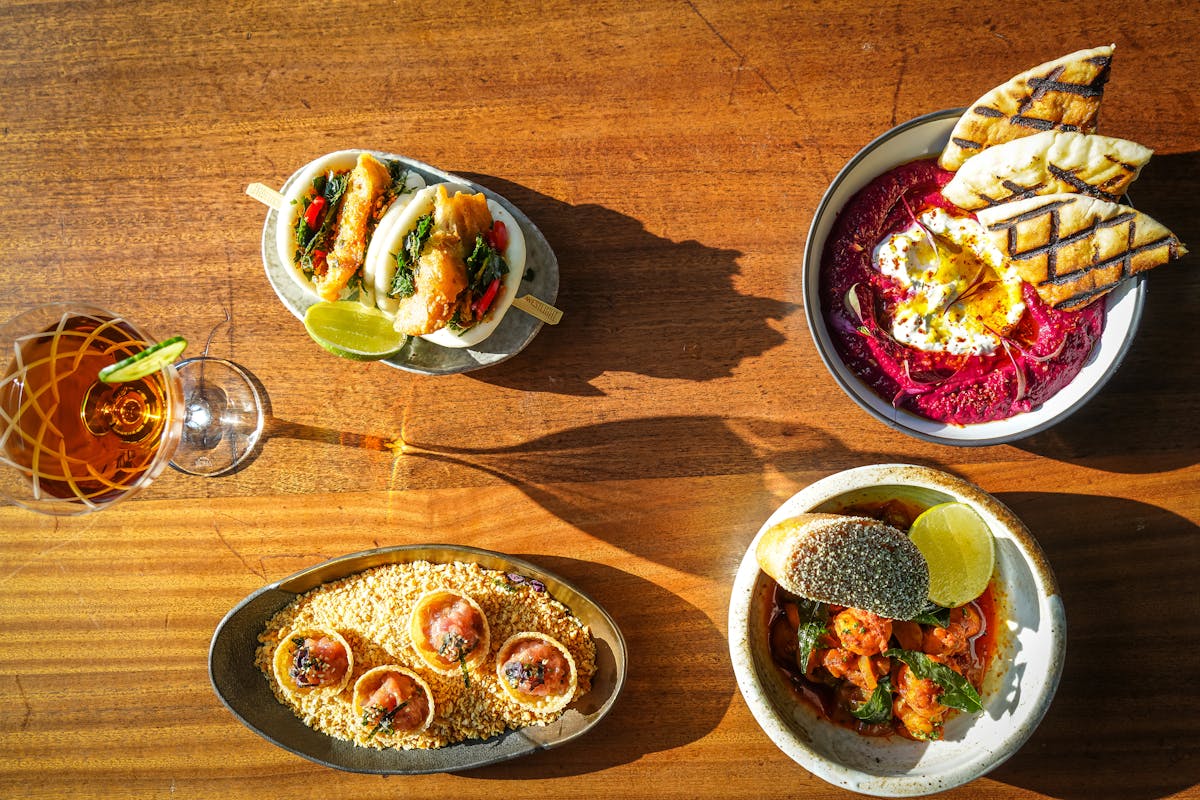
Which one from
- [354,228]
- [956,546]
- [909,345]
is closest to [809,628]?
[956,546]

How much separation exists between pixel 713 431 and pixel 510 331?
2.03ft

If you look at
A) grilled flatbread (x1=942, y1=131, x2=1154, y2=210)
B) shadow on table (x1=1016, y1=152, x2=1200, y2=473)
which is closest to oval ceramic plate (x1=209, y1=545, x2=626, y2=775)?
shadow on table (x1=1016, y1=152, x2=1200, y2=473)

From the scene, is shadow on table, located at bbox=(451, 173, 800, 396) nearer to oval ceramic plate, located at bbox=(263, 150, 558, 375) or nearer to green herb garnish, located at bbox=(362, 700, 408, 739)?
oval ceramic plate, located at bbox=(263, 150, 558, 375)

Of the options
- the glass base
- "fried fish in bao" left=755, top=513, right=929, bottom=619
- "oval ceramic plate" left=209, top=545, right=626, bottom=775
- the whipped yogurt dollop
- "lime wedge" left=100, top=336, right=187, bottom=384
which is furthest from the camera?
the glass base

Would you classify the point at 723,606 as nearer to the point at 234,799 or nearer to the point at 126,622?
the point at 234,799

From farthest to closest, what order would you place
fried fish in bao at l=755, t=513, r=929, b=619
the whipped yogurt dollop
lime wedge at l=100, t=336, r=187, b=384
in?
the whipped yogurt dollop
fried fish in bao at l=755, t=513, r=929, b=619
lime wedge at l=100, t=336, r=187, b=384

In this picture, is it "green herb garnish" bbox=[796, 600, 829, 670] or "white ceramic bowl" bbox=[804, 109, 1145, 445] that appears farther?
"green herb garnish" bbox=[796, 600, 829, 670]

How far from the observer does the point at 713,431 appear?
2107mm

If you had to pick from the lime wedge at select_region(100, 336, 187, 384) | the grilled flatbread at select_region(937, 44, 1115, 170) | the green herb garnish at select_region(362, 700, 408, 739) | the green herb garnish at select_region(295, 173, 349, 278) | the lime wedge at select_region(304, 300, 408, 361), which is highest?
the grilled flatbread at select_region(937, 44, 1115, 170)

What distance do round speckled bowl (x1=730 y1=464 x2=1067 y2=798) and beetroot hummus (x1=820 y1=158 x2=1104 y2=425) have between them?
0.76 feet

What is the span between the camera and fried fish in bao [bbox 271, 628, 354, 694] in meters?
2.06

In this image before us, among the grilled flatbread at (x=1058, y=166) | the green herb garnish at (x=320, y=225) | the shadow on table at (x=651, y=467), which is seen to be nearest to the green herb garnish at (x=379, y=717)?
the shadow on table at (x=651, y=467)

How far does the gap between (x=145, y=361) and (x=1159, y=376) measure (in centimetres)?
247

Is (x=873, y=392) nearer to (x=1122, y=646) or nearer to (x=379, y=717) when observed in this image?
(x=1122, y=646)
